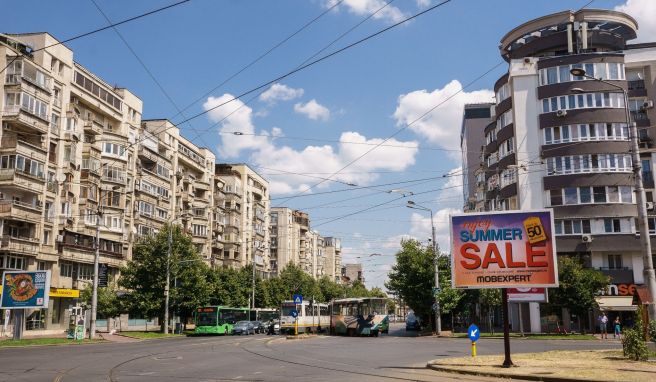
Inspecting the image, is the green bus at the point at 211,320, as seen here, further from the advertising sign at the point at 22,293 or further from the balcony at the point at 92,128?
the balcony at the point at 92,128

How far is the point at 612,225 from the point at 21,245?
48.9m

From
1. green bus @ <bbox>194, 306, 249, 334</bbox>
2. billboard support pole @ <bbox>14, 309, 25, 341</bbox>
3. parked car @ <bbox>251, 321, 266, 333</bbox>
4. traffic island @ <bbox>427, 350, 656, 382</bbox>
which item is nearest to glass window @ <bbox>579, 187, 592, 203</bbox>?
parked car @ <bbox>251, 321, 266, 333</bbox>

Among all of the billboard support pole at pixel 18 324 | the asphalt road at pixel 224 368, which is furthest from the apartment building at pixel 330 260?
the asphalt road at pixel 224 368

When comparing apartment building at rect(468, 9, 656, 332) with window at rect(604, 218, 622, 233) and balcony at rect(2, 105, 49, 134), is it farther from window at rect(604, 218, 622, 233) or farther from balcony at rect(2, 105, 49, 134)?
balcony at rect(2, 105, 49, 134)

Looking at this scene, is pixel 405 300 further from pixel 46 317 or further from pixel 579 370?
pixel 579 370

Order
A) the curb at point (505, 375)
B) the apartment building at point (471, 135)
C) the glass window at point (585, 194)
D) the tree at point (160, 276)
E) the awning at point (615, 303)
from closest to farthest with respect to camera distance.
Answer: the curb at point (505, 375), the awning at point (615, 303), the glass window at point (585, 194), the tree at point (160, 276), the apartment building at point (471, 135)

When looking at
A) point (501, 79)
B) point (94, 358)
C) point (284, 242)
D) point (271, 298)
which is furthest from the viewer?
point (284, 242)

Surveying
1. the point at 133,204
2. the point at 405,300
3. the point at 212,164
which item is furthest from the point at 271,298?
the point at 405,300

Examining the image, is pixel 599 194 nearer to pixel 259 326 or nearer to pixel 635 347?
pixel 259 326

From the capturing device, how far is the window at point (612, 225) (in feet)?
175

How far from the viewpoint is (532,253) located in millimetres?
19734

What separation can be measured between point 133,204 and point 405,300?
106ft

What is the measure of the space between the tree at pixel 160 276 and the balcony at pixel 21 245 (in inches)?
338

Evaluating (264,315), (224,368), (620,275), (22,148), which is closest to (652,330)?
(224,368)
